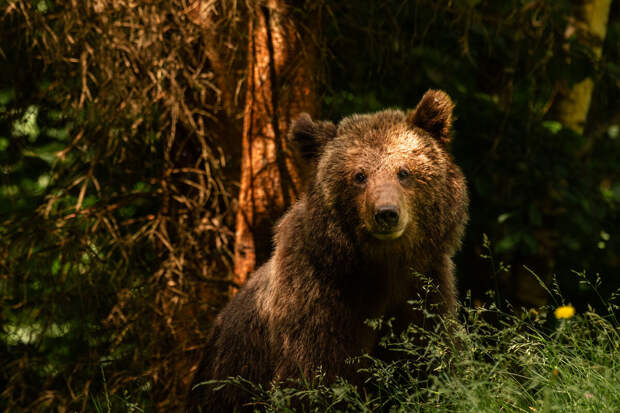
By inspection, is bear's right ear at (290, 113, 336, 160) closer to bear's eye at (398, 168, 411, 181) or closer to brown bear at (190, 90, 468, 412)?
brown bear at (190, 90, 468, 412)

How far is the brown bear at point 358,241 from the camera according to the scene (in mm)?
3459

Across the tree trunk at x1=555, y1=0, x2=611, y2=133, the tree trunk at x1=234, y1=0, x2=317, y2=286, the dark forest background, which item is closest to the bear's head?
the tree trunk at x1=234, y1=0, x2=317, y2=286

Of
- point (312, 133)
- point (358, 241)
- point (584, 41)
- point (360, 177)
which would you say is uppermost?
point (584, 41)

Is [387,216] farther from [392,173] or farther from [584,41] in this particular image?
[584,41]

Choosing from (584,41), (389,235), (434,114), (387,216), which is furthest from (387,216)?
(584,41)

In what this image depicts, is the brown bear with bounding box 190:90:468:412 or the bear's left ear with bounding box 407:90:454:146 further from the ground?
the bear's left ear with bounding box 407:90:454:146

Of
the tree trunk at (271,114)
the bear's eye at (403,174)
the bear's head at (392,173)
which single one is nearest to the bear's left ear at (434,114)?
the bear's head at (392,173)

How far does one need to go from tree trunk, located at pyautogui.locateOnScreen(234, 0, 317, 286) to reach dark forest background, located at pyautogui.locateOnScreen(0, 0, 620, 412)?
0.04ft

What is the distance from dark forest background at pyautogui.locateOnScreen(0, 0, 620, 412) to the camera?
4.79 metres

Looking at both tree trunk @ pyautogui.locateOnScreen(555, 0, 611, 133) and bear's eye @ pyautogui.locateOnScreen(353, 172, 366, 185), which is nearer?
bear's eye @ pyautogui.locateOnScreen(353, 172, 366, 185)

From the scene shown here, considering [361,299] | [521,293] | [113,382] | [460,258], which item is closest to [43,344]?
[113,382]

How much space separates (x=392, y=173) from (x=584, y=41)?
3.45m

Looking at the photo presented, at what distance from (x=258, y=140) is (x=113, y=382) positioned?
1.95 meters

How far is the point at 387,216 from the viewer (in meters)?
3.25
